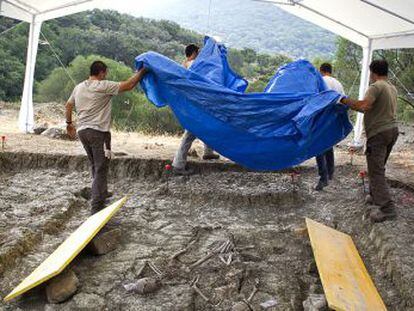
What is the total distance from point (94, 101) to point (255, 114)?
1569mm

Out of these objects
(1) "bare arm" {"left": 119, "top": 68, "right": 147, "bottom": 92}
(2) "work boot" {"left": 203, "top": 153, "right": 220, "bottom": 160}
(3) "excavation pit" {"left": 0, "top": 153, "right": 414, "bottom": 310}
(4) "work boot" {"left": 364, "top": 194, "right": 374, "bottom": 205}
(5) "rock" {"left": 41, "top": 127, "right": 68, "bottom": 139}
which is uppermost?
(1) "bare arm" {"left": 119, "top": 68, "right": 147, "bottom": 92}

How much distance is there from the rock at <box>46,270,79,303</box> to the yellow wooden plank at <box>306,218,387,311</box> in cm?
175

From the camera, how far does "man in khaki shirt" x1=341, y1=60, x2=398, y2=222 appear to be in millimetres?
3980

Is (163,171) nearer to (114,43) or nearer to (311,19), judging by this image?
(311,19)

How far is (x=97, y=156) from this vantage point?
168 inches

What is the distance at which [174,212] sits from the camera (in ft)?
15.4

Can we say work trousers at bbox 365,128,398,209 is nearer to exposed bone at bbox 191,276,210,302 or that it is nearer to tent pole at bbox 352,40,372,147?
exposed bone at bbox 191,276,210,302

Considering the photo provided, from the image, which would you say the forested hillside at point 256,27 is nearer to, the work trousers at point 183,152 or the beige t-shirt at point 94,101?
the work trousers at point 183,152

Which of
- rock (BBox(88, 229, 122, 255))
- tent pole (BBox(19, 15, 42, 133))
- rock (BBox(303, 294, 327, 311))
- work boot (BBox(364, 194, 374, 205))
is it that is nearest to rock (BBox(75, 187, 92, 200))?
rock (BBox(88, 229, 122, 255))

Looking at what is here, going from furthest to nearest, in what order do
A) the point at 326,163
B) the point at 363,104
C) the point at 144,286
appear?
1. the point at 326,163
2. the point at 363,104
3. the point at 144,286

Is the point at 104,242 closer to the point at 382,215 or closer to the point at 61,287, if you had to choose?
the point at 61,287

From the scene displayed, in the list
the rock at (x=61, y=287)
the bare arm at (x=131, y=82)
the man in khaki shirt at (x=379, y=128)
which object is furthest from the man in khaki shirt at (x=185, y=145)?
the rock at (x=61, y=287)

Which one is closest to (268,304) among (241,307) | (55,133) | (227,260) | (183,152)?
(241,307)

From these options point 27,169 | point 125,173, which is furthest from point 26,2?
point 125,173
